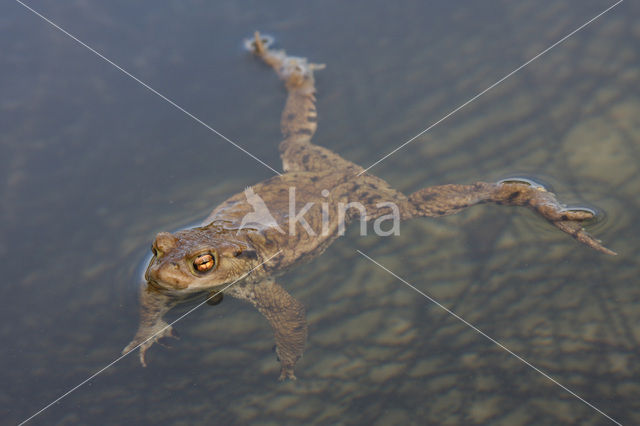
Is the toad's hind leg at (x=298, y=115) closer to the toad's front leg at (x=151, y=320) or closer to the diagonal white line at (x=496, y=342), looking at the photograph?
the diagonal white line at (x=496, y=342)

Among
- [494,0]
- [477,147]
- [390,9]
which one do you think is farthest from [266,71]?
[494,0]

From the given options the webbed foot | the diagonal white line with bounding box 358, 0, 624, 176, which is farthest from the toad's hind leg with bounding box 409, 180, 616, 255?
the diagonal white line with bounding box 358, 0, 624, 176

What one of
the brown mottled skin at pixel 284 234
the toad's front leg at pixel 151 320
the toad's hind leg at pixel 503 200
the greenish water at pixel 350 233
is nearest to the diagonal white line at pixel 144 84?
the greenish water at pixel 350 233

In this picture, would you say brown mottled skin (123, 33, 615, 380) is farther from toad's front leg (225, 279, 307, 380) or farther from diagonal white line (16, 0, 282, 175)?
diagonal white line (16, 0, 282, 175)

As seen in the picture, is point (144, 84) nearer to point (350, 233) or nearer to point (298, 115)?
point (298, 115)

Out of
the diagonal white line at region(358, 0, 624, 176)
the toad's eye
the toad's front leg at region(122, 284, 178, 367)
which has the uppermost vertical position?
the diagonal white line at region(358, 0, 624, 176)

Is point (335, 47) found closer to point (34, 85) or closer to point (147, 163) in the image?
point (147, 163)

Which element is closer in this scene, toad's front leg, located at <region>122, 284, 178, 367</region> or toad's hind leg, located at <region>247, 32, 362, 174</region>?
toad's front leg, located at <region>122, 284, 178, 367</region>
